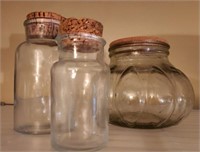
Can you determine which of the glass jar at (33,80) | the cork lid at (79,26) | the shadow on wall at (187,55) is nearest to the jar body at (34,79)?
the glass jar at (33,80)

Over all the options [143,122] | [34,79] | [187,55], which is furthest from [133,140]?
[187,55]

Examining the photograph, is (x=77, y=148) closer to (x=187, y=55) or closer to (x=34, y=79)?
(x=34, y=79)

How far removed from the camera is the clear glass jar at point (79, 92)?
0.31 metres

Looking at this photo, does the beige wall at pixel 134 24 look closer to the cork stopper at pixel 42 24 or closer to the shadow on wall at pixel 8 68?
the shadow on wall at pixel 8 68

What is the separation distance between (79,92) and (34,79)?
0.11 metres

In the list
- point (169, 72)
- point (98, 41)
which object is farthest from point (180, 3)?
point (98, 41)

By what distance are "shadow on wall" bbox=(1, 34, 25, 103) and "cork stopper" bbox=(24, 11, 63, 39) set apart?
1.37 ft

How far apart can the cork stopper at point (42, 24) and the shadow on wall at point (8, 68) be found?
0.42 metres

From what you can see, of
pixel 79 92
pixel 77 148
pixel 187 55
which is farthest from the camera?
pixel 187 55

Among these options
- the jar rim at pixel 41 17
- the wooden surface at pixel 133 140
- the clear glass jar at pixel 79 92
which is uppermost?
the jar rim at pixel 41 17

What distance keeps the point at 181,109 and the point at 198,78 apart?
0.33 metres

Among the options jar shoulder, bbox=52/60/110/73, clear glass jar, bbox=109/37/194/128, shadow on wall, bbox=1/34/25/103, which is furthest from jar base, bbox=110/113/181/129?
shadow on wall, bbox=1/34/25/103

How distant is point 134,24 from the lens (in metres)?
0.73

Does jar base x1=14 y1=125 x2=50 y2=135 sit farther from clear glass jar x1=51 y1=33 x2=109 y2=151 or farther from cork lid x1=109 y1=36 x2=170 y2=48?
cork lid x1=109 y1=36 x2=170 y2=48
